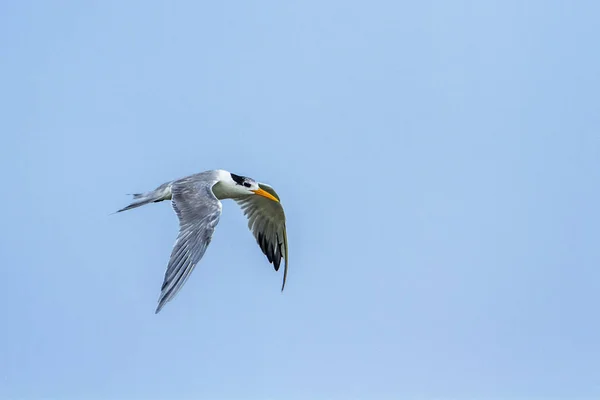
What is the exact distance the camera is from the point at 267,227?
17.8 metres

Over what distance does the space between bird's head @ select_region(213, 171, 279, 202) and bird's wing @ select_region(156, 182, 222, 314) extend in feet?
4.57

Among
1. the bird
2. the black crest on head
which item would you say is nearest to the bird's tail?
the bird

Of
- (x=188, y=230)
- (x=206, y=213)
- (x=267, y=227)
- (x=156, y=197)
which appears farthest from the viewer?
(x=267, y=227)

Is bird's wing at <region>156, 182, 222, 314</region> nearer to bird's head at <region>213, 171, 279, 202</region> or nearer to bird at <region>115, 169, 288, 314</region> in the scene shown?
bird at <region>115, 169, 288, 314</region>

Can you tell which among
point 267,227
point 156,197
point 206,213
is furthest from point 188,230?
point 267,227

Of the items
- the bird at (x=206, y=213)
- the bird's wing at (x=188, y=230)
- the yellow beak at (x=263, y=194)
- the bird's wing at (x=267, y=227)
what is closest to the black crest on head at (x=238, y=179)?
the bird at (x=206, y=213)

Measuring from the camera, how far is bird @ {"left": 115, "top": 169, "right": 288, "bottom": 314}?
12.7 m

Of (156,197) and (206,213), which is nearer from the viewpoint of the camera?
(206,213)

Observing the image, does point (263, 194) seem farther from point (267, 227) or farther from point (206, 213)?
point (206, 213)

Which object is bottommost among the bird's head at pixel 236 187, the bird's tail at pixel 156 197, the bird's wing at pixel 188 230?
the bird's wing at pixel 188 230

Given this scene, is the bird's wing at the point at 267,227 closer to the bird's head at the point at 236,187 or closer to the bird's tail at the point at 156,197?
the bird's head at the point at 236,187

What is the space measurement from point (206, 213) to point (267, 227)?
3.82 metres

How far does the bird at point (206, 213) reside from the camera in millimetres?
12695

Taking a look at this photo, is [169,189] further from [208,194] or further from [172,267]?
[172,267]
